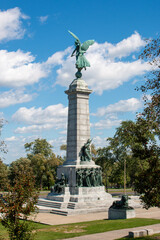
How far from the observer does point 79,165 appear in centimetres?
2925

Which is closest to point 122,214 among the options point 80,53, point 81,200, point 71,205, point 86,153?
point 71,205

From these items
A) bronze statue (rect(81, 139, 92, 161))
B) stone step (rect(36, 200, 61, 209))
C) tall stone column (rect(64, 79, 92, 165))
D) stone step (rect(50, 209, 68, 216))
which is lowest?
stone step (rect(50, 209, 68, 216))

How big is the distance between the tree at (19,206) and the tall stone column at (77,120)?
18784 mm

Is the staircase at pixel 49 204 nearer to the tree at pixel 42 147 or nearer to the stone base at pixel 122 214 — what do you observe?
the stone base at pixel 122 214

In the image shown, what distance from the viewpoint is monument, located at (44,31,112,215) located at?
2661cm

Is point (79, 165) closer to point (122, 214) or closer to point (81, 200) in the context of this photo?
point (81, 200)

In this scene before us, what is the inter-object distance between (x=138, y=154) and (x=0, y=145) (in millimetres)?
16233

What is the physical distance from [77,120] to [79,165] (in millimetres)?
5038

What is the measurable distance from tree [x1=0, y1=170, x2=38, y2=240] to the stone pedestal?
49.8 feet

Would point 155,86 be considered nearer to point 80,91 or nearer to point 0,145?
point 0,145

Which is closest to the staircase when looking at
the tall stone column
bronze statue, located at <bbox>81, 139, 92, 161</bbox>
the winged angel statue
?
the tall stone column

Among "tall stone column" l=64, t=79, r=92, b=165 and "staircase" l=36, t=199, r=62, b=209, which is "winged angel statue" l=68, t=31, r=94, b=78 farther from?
"staircase" l=36, t=199, r=62, b=209

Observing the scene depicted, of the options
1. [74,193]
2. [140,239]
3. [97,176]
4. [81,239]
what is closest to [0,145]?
[74,193]

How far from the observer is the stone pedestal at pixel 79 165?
89.4 feet
